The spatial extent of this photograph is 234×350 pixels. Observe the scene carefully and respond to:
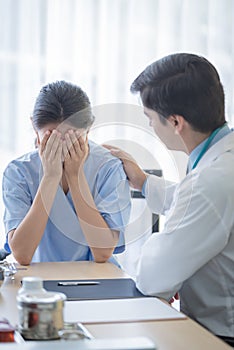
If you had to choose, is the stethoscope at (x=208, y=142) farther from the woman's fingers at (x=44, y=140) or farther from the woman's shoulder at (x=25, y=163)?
the woman's shoulder at (x=25, y=163)

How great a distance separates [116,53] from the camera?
276cm

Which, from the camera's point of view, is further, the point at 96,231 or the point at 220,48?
the point at 220,48

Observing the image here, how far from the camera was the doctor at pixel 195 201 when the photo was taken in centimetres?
144

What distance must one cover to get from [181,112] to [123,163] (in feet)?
1.58

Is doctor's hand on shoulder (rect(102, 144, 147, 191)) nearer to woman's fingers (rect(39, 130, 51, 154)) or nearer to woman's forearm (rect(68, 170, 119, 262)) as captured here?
woman's forearm (rect(68, 170, 119, 262))

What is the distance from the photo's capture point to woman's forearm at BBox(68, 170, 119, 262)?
1.88 metres

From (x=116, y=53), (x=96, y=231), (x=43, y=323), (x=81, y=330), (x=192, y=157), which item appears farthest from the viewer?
(x=116, y=53)

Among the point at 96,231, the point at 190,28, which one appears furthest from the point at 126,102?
the point at 96,231

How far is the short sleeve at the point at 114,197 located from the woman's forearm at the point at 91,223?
1.0 inches

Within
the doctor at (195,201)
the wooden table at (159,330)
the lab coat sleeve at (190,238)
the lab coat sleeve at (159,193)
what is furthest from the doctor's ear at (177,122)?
the wooden table at (159,330)

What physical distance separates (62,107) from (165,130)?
0.42m

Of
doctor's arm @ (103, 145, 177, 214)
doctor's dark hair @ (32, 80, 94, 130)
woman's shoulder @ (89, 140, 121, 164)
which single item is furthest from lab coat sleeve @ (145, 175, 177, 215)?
doctor's dark hair @ (32, 80, 94, 130)

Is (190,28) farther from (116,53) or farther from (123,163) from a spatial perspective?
(123,163)

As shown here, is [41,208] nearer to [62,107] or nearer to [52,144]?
[52,144]
